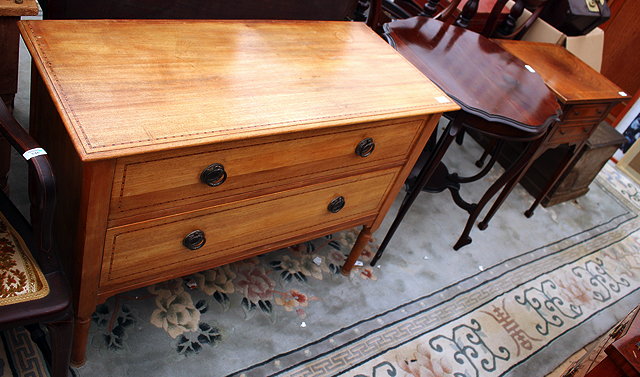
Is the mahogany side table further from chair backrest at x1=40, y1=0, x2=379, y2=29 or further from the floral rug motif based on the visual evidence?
the floral rug motif

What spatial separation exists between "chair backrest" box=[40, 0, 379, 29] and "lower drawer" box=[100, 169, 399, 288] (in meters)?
0.64

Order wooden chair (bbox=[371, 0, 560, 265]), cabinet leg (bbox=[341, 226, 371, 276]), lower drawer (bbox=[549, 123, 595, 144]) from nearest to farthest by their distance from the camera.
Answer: wooden chair (bbox=[371, 0, 560, 265]), cabinet leg (bbox=[341, 226, 371, 276]), lower drawer (bbox=[549, 123, 595, 144])

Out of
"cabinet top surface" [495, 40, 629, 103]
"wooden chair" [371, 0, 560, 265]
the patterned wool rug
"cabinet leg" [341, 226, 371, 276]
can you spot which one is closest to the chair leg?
the patterned wool rug

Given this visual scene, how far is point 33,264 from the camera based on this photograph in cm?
113

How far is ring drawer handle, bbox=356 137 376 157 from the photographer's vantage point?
151 centimetres

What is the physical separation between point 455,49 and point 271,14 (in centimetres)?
77

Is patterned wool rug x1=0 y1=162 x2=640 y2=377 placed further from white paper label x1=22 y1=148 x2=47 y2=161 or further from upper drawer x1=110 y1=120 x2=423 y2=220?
white paper label x1=22 y1=148 x2=47 y2=161

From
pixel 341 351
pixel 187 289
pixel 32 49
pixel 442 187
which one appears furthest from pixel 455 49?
pixel 32 49

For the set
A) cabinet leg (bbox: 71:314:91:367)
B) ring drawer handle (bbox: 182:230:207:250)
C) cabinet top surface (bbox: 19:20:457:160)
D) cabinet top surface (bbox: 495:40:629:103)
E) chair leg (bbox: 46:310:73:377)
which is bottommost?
cabinet leg (bbox: 71:314:91:367)

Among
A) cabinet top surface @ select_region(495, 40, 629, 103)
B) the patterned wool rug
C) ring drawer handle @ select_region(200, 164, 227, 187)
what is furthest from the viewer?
cabinet top surface @ select_region(495, 40, 629, 103)

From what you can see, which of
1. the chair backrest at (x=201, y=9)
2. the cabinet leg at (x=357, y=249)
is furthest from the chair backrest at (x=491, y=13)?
the cabinet leg at (x=357, y=249)

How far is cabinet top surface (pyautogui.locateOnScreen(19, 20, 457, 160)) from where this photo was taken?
1087 millimetres

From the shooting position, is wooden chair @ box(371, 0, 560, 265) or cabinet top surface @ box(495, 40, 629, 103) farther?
cabinet top surface @ box(495, 40, 629, 103)

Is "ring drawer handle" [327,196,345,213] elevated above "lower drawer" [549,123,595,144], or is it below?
below
